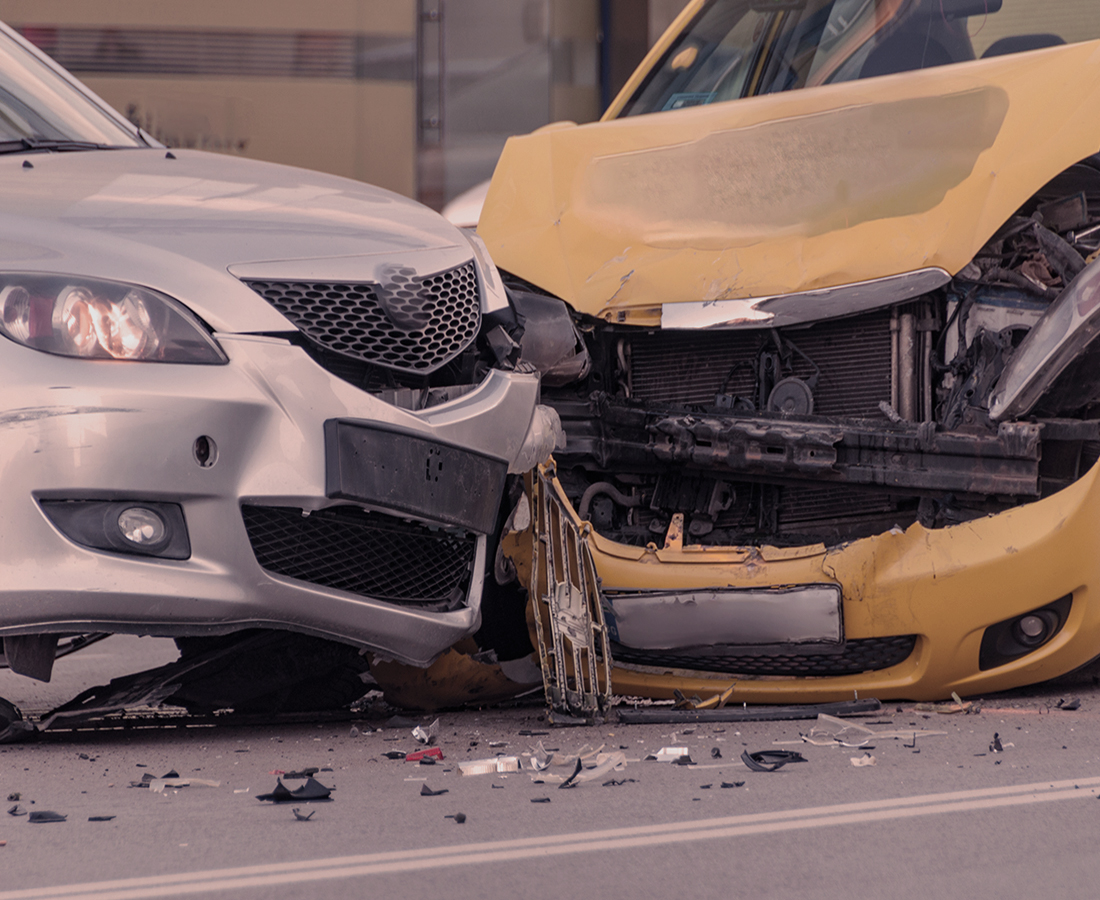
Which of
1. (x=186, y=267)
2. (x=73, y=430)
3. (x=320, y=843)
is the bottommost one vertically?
(x=320, y=843)

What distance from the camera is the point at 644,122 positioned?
18.2ft

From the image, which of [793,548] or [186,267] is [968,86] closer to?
[793,548]

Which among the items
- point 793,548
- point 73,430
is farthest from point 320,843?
point 793,548

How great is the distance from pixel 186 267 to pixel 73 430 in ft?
1.63

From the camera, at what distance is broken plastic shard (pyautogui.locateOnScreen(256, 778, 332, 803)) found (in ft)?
11.6

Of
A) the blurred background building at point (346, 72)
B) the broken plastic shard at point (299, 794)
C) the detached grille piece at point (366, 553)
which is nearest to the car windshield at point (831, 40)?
the detached grille piece at point (366, 553)

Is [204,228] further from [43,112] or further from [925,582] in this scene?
[925,582]

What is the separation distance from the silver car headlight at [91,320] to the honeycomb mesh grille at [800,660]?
5.79 feet

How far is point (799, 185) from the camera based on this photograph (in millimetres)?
5027

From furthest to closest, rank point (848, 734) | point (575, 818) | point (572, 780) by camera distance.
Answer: point (848, 734) < point (572, 780) < point (575, 818)

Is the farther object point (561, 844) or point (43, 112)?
point (43, 112)

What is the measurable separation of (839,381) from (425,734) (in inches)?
68.9

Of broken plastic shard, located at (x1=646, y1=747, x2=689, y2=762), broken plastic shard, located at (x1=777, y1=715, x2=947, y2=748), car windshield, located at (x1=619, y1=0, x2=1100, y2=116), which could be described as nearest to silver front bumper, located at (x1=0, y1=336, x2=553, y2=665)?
broken plastic shard, located at (x1=646, y1=747, x2=689, y2=762)

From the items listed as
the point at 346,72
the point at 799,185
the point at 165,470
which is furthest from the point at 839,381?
the point at 346,72
